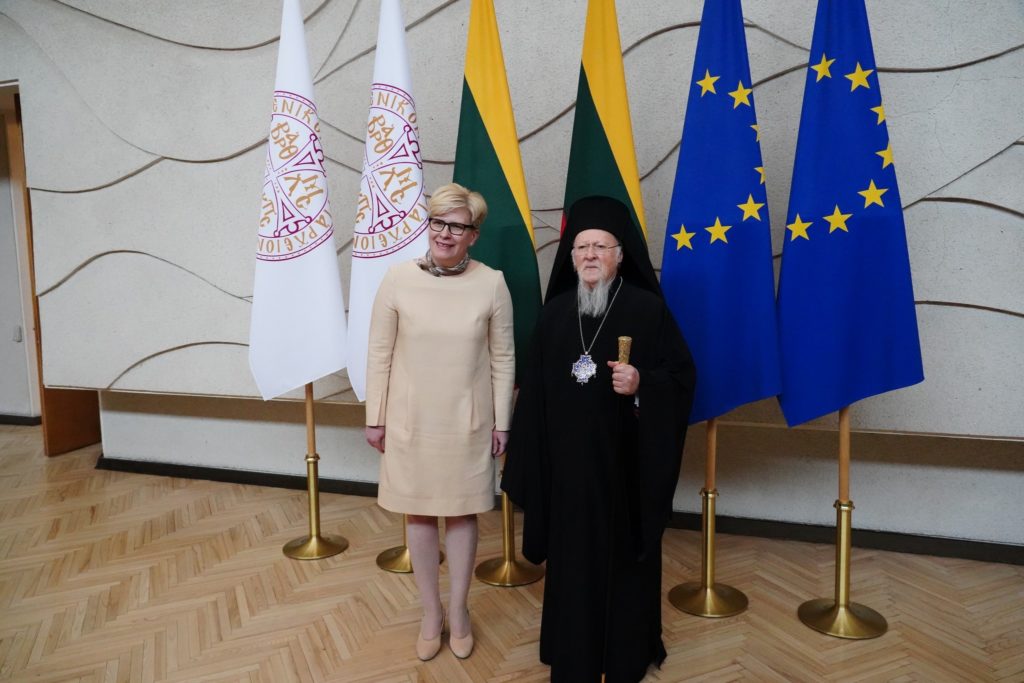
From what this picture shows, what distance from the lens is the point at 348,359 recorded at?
3182 mm

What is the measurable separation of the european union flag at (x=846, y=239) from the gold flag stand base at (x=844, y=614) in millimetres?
468

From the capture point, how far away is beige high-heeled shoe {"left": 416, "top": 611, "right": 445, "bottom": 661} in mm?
2399

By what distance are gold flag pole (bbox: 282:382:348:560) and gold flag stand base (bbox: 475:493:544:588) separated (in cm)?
80

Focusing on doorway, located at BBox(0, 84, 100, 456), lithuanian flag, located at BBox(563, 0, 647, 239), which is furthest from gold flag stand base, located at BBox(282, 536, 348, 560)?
doorway, located at BBox(0, 84, 100, 456)

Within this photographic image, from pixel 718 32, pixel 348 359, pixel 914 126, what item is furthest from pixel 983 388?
pixel 348 359

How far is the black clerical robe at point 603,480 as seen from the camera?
2.12 metres

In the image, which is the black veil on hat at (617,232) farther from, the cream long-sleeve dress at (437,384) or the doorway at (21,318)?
the doorway at (21,318)

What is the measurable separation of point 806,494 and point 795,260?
1.46 meters

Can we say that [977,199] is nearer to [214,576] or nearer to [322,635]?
[322,635]

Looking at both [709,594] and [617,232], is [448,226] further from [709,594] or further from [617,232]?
[709,594]

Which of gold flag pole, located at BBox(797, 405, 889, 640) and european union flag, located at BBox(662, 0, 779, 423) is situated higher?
european union flag, located at BBox(662, 0, 779, 423)

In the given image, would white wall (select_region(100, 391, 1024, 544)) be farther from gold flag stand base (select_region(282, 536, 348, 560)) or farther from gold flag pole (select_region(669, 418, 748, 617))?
gold flag stand base (select_region(282, 536, 348, 560))

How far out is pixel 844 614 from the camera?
2592mm

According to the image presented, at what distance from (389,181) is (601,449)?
63.0 inches
